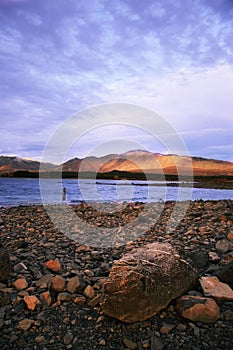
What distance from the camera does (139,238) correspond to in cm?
785

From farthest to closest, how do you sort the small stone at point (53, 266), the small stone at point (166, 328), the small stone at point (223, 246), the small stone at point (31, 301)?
the small stone at point (223, 246) < the small stone at point (53, 266) < the small stone at point (31, 301) < the small stone at point (166, 328)

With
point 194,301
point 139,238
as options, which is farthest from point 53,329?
point 139,238

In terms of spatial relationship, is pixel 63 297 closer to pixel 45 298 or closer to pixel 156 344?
pixel 45 298

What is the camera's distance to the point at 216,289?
13.5 ft

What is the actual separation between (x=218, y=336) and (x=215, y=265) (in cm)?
217

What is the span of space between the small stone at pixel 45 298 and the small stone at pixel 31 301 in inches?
3.8

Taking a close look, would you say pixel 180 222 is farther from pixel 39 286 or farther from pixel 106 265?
pixel 39 286

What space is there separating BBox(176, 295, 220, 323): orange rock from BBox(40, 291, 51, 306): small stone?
1727 millimetres

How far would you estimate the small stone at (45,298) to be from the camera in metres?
3.92

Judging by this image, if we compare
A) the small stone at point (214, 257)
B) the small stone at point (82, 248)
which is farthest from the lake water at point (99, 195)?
the small stone at point (214, 257)

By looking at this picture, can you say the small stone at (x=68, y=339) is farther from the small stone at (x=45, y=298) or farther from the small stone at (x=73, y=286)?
the small stone at (x=73, y=286)

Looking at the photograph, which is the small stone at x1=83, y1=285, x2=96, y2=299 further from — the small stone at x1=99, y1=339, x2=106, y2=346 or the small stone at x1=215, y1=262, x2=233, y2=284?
the small stone at x1=215, y1=262, x2=233, y2=284

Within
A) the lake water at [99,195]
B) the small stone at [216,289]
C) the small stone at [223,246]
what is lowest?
the lake water at [99,195]

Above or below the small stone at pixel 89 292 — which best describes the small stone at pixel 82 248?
above
